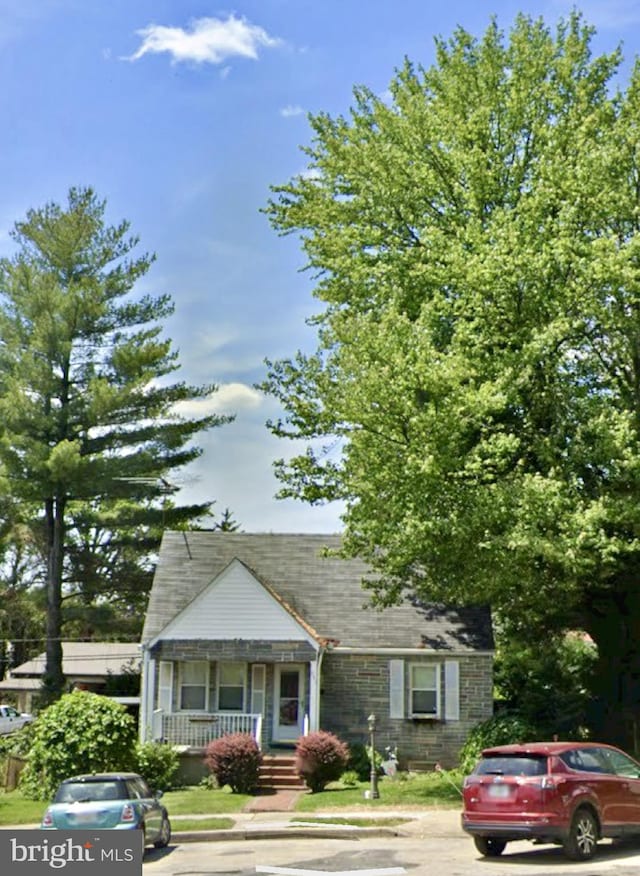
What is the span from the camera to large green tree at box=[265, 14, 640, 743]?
23750mm

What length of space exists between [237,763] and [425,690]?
21.3 feet

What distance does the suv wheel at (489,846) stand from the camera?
16.5 m

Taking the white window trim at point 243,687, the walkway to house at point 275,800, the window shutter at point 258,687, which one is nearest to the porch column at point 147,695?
the white window trim at point 243,687

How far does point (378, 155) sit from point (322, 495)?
9003mm

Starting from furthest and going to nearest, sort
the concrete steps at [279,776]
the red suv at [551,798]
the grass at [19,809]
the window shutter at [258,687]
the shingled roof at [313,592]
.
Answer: the shingled roof at [313,592] < the window shutter at [258,687] < the concrete steps at [279,776] < the grass at [19,809] < the red suv at [551,798]

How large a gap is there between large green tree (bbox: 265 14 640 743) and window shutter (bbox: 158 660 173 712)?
689 cm

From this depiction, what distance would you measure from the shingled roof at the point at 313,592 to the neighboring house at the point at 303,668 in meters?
0.06

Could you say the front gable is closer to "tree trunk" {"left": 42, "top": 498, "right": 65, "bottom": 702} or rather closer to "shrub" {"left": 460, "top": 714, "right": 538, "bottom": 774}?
"shrub" {"left": 460, "top": 714, "right": 538, "bottom": 774}

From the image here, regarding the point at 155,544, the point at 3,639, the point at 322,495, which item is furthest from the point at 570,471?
the point at 3,639

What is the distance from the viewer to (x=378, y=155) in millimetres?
28375

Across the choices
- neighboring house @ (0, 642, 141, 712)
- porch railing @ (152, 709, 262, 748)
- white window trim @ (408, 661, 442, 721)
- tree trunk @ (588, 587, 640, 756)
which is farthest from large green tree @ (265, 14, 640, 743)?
neighboring house @ (0, 642, 141, 712)

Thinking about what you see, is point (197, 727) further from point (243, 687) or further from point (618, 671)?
point (618, 671)

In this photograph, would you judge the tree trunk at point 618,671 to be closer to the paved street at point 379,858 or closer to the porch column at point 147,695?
the paved street at point 379,858

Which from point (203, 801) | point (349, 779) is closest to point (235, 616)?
point (349, 779)
